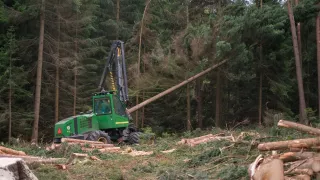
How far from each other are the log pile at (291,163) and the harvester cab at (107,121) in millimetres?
10616

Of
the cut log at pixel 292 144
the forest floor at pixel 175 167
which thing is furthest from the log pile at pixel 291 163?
the forest floor at pixel 175 167

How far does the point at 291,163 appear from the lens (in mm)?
8047

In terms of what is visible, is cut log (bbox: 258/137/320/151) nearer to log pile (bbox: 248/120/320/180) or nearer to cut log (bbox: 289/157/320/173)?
log pile (bbox: 248/120/320/180)

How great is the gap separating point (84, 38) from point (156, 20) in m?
5.04

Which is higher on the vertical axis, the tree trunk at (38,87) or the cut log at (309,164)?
the tree trunk at (38,87)

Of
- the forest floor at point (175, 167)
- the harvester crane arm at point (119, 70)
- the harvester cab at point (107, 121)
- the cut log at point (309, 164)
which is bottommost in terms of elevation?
the forest floor at point (175, 167)

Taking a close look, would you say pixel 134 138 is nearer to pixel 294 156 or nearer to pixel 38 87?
pixel 38 87

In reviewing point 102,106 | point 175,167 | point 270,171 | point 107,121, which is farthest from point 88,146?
point 270,171

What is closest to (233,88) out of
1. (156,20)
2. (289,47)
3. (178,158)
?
(289,47)

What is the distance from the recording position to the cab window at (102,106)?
18.8m

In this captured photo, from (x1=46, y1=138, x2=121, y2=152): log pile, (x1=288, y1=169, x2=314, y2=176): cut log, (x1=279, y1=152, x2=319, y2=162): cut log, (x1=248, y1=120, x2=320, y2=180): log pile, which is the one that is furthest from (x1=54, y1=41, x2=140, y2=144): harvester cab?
(x1=288, y1=169, x2=314, y2=176): cut log

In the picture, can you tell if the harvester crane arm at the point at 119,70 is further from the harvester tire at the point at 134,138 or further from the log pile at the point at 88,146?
the log pile at the point at 88,146

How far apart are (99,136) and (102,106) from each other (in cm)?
155

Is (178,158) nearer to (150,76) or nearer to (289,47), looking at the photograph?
(150,76)
